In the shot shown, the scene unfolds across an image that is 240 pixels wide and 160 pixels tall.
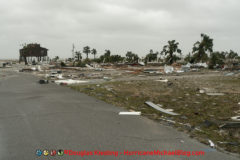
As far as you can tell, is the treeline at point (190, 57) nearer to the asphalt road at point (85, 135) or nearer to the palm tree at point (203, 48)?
the palm tree at point (203, 48)

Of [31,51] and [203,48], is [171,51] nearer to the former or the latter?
[203,48]

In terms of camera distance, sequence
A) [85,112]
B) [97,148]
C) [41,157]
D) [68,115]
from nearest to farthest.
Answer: [41,157] → [97,148] → [68,115] → [85,112]

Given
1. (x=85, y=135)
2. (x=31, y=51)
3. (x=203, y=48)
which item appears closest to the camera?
(x=85, y=135)

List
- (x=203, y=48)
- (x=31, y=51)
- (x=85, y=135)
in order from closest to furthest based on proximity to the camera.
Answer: (x=85, y=135) → (x=203, y=48) → (x=31, y=51)

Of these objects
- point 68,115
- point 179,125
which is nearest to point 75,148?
point 68,115

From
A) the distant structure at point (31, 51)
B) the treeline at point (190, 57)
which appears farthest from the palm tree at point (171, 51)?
the distant structure at point (31, 51)

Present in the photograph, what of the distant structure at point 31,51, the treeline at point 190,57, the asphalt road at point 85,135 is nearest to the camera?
the asphalt road at point 85,135

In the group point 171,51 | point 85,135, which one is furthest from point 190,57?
point 85,135

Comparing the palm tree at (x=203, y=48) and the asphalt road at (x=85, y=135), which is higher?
the palm tree at (x=203, y=48)

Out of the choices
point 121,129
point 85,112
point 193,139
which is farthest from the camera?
point 85,112

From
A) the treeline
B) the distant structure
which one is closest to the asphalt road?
the treeline

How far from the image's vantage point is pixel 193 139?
13.4 feet

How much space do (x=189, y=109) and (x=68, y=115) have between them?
4782 mm

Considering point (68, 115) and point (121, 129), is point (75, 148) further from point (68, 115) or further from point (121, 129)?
point (68, 115)
